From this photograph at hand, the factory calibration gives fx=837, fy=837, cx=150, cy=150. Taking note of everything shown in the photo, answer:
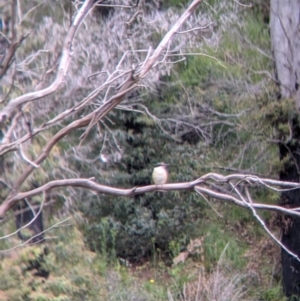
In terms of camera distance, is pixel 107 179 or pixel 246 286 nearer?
pixel 246 286

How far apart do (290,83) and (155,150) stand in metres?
3.17

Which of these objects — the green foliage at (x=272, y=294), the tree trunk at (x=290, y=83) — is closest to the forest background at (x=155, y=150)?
the green foliage at (x=272, y=294)

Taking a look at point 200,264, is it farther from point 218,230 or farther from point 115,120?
point 115,120

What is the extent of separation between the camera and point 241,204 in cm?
548

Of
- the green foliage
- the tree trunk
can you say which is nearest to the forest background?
the green foliage

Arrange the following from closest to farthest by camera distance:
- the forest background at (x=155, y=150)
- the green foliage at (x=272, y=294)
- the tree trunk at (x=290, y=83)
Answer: the forest background at (x=155, y=150) → the tree trunk at (x=290, y=83) → the green foliage at (x=272, y=294)

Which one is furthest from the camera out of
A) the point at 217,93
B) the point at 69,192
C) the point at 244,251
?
the point at 244,251

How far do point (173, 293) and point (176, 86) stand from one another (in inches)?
140

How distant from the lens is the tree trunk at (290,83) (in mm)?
11508

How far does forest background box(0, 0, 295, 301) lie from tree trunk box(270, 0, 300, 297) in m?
0.15

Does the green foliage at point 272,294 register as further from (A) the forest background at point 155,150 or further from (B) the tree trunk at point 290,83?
(B) the tree trunk at point 290,83

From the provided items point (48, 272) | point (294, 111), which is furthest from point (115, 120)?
point (48, 272)

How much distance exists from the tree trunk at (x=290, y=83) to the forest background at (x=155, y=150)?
15cm

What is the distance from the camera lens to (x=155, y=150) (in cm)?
1395
